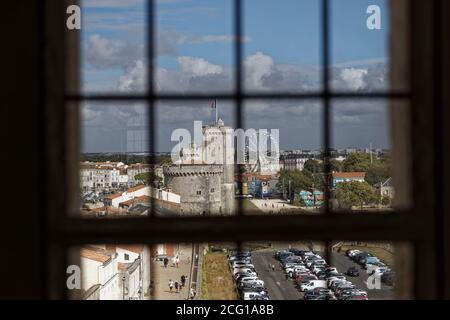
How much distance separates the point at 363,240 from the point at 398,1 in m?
0.70

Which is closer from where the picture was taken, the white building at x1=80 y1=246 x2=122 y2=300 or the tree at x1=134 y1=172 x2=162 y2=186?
the white building at x1=80 y1=246 x2=122 y2=300

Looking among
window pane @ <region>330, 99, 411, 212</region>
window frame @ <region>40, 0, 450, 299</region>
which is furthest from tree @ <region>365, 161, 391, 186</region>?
window frame @ <region>40, 0, 450, 299</region>

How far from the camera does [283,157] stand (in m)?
1.76

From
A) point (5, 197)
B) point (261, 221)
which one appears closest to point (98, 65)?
point (5, 197)

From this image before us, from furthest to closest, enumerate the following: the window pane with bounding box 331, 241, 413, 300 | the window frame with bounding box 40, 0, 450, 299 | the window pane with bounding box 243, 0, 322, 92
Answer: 1. the window pane with bounding box 243, 0, 322, 92
2. the window pane with bounding box 331, 241, 413, 300
3. the window frame with bounding box 40, 0, 450, 299

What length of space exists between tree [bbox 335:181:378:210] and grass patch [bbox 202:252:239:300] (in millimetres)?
404

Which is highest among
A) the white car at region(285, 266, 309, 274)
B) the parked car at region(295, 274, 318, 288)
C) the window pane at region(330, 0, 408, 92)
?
the window pane at region(330, 0, 408, 92)

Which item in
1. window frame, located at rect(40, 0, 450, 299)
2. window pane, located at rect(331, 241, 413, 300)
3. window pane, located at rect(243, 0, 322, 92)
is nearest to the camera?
window frame, located at rect(40, 0, 450, 299)

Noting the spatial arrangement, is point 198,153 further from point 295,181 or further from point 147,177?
point 295,181

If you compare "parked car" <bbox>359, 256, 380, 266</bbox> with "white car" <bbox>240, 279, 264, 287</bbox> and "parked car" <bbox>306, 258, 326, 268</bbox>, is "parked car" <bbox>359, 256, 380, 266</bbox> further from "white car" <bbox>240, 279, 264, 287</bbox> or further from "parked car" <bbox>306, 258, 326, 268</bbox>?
"white car" <bbox>240, 279, 264, 287</bbox>

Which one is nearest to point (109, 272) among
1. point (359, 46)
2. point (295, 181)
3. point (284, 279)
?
point (284, 279)

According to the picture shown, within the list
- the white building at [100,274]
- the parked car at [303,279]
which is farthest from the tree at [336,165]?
the white building at [100,274]

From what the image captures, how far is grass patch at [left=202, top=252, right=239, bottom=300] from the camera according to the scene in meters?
1.66

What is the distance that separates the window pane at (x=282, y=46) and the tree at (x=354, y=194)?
320 millimetres
